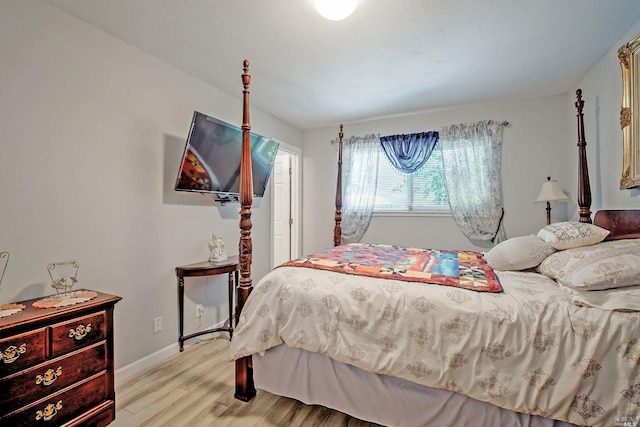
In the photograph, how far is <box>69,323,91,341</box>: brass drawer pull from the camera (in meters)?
1.48

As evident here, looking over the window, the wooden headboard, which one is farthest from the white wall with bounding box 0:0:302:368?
the wooden headboard

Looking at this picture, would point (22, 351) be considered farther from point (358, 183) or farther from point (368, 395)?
point (358, 183)

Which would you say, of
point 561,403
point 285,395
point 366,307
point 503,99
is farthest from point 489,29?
point 285,395

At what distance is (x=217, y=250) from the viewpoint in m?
2.74

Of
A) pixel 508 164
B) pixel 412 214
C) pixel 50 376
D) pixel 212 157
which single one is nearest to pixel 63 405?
pixel 50 376

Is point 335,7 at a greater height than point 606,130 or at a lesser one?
greater

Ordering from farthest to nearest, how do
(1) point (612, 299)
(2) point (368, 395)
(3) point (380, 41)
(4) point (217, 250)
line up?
(4) point (217, 250), (3) point (380, 41), (2) point (368, 395), (1) point (612, 299)

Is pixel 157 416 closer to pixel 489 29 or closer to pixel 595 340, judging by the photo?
pixel 595 340

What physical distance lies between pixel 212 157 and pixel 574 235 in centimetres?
275

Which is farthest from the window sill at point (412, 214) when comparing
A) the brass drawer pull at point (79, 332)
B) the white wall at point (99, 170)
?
the brass drawer pull at point (79, 332)

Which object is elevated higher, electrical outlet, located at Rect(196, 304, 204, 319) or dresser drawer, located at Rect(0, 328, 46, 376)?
dresser drawer, located at Rect(0, 328, 46, 376)

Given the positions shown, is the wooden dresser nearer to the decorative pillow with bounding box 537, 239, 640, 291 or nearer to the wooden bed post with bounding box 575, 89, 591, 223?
the decorative pillow with bounding box 537, 239, 640, 291

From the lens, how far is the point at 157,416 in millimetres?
1702

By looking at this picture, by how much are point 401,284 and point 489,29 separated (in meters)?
1.88
